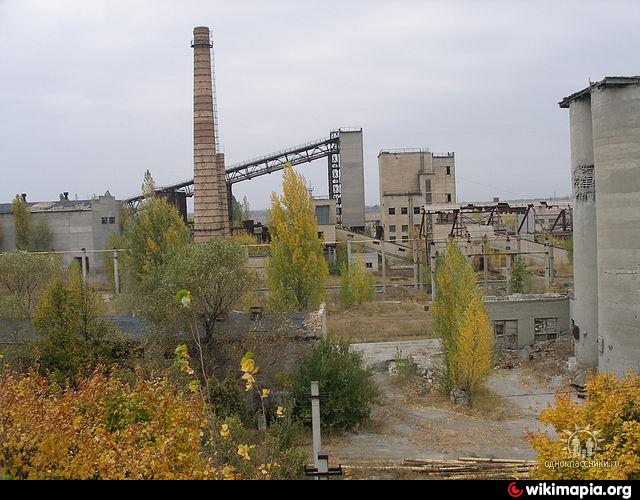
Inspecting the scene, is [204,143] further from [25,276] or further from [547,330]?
[547,330]

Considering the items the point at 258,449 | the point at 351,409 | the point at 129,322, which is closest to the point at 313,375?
the point at 351,409

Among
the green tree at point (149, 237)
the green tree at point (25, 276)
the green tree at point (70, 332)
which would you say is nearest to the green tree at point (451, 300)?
the green tree at point (70, 332)

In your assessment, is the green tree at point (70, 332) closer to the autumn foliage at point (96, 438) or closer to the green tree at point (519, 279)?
the autumn foliage at point (96, 438)

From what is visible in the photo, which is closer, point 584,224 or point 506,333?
point 584,224

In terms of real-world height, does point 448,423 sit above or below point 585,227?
below

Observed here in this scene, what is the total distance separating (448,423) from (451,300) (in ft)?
11.5

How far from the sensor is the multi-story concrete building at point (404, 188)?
48.0m

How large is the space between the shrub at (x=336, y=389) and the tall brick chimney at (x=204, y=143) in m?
17.2

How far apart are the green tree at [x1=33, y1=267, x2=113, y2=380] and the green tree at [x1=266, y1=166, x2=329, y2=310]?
9388mm

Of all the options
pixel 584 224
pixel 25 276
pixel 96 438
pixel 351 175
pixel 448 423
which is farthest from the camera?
pixel 351 175

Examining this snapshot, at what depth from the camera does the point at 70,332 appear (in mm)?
15062

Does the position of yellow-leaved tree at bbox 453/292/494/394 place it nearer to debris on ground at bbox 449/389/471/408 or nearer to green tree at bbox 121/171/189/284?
debris on ground at bbox 449/389/471/408

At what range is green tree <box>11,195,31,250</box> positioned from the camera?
4003 cm

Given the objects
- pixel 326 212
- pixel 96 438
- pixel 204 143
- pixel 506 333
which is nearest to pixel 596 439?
pixel 96 438
